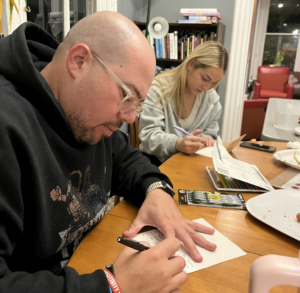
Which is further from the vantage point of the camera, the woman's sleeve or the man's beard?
the woman's sleeve

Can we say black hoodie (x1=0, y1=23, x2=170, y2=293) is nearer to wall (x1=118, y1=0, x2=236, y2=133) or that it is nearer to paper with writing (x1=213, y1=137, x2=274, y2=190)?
paper with writing (x1=213, y1=137, x2=274, y2=190)

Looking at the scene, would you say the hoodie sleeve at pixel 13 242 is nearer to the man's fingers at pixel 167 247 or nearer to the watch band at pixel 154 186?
the man's fingers at pixel 167 247

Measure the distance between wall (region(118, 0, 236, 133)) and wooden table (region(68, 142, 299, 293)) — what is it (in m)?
2.86

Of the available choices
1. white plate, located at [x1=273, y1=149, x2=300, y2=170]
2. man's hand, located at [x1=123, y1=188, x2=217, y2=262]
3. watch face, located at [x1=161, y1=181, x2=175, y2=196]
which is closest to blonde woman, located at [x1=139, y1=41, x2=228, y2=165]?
→ white plate, located at [x1=273, y1=149, x2=300, y2=170]

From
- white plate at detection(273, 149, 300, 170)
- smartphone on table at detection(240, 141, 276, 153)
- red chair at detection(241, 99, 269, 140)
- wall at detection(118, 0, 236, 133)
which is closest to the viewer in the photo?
white plate at detection(273, 149, 300, 170)

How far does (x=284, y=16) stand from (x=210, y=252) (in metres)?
7.66

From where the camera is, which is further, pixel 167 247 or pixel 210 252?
pixel 210 252

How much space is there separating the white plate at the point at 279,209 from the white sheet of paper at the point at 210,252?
149 mm

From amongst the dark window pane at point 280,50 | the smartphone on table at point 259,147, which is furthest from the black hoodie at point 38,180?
the dark window pane at point 280,50

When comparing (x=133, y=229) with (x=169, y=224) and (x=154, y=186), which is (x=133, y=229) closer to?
(x=169, y=224)

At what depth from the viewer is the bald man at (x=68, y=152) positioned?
52cm

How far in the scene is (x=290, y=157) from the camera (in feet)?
4.53

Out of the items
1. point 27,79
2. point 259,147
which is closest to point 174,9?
point 259,147

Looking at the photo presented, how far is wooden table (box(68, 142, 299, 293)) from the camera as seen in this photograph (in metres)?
0.58
